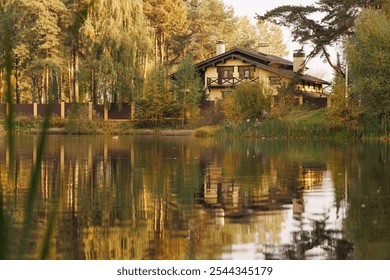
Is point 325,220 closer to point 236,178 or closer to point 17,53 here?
point 236,178

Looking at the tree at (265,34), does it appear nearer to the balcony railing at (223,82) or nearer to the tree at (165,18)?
the tree at (165,18)

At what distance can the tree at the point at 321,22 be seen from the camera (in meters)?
49.6

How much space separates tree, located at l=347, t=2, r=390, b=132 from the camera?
3850 cm

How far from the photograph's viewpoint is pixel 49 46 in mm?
64000

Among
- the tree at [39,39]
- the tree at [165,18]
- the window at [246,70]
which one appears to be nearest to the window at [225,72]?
the window at [246,70]

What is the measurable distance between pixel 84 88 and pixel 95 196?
38.6ft

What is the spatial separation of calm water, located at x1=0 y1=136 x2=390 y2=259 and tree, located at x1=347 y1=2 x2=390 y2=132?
55.9 feet

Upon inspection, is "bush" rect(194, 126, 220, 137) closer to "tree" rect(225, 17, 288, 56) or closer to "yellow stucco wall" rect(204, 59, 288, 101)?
"yellow stucco wall" rect(204, 59, 288, 101)

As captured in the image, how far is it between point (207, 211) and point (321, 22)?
1647 inches

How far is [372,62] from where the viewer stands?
127ft

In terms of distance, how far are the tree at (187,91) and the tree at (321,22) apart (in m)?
8.83

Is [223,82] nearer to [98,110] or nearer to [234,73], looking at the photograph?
[234,73]

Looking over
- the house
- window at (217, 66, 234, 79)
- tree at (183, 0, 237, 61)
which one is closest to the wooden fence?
the house
